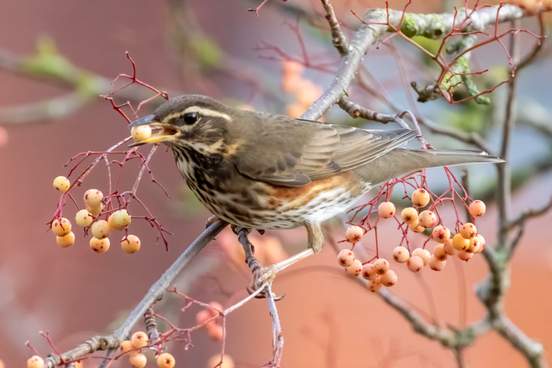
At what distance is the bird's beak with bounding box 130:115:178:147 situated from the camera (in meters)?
2.94

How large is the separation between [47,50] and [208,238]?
237cm

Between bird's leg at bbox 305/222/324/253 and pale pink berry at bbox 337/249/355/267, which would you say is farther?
bird's leg at bbox 305/222/324/253

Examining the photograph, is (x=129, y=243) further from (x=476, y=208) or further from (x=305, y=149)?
(x=305, y=149)

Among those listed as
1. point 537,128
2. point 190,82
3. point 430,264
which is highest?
point 190,82

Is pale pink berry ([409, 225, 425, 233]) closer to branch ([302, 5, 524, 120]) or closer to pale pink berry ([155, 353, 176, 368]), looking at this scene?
branch ([302, 5, 524, 120])

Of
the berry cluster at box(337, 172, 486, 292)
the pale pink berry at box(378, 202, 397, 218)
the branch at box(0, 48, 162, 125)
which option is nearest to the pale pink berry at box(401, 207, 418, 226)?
the berry cluster at box(337, 172, 486, 292)

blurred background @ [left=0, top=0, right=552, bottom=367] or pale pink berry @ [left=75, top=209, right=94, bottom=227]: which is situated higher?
blurred background @ [left=0, top=0, right=552, bottom=367]

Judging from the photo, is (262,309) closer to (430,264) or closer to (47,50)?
(47,50)

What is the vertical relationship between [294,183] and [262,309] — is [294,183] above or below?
below

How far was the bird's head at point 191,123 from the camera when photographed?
3.09m

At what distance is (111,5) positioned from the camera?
819 cm

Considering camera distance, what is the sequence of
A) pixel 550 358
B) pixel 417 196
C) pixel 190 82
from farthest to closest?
1. pixel 550 358
2. pixel 190 82
3. pixel 417 196

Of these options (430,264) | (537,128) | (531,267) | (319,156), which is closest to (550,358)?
(531,267)

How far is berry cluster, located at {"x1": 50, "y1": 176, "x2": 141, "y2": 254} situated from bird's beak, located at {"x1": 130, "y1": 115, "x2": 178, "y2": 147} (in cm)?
26
